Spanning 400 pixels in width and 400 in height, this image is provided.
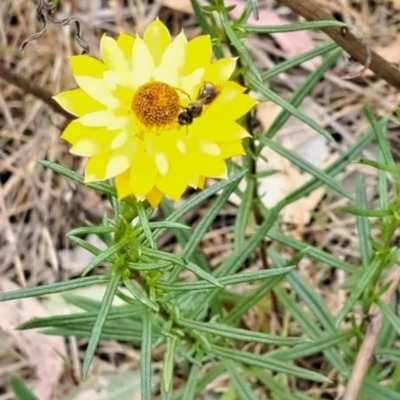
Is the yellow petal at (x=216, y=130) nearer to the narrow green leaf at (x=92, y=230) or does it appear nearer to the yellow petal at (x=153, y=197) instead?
the yellow petal at (x=153, y=197)

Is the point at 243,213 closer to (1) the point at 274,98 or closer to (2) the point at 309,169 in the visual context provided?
(2) the point at 309,169

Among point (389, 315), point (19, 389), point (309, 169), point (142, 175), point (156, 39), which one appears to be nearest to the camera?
point (142, 175)

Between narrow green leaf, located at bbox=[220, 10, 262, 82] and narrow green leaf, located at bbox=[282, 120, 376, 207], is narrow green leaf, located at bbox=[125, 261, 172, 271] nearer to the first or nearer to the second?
narrow green leaf, located at bbox=[220, 10, 262, 82]

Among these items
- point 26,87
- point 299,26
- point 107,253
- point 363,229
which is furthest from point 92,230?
point 26,87

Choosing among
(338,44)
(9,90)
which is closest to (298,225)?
(338,44)

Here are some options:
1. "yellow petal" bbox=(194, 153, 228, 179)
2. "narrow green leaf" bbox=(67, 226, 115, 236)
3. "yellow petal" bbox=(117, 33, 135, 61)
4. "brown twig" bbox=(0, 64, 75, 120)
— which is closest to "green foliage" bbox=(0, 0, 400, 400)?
"narrow green leaf" bbox=(67, 226, 115, 236)

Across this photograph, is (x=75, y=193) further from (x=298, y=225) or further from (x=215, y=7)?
(x=215, y=7)

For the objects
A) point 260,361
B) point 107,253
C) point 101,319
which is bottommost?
point 260,361
